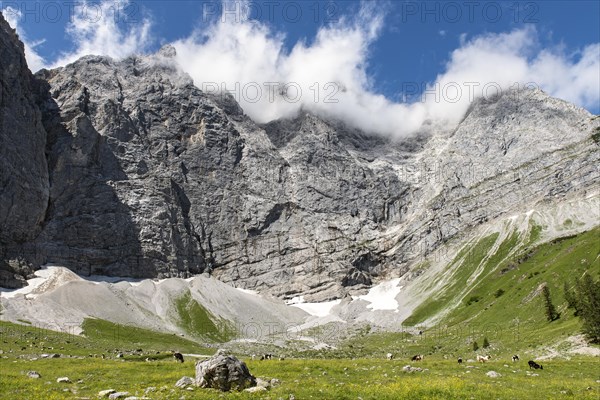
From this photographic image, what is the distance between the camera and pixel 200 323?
579ft

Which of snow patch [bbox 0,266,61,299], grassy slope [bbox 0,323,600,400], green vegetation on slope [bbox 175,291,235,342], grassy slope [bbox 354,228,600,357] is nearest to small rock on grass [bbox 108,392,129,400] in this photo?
grassy slope [bbox 0,323,600,400]

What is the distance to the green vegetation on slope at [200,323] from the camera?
554 feet

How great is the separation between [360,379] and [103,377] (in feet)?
55.7

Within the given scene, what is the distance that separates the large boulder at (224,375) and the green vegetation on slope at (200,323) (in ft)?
482

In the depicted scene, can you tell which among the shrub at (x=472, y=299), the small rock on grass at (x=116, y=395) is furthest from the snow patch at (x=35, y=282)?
the small rock on grass at (x=116, y=395)

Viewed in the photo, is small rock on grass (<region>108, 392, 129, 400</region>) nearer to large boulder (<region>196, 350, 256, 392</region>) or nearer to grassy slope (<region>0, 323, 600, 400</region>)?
grassy slope (<region>0, 323, 600, 400</region>)

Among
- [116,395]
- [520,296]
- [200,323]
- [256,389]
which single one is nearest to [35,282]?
[200,323]

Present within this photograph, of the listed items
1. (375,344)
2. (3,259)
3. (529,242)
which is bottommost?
(375,344)

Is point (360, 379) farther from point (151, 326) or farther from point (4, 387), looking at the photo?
point (151, 326)

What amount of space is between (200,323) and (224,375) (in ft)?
523

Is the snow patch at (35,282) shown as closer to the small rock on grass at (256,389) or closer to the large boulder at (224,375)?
the large boulder at (224,375)

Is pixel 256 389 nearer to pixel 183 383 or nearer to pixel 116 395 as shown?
pixel 183 383

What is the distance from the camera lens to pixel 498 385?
84.7 feet

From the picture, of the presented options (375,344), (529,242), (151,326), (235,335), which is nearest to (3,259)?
(151,326)
